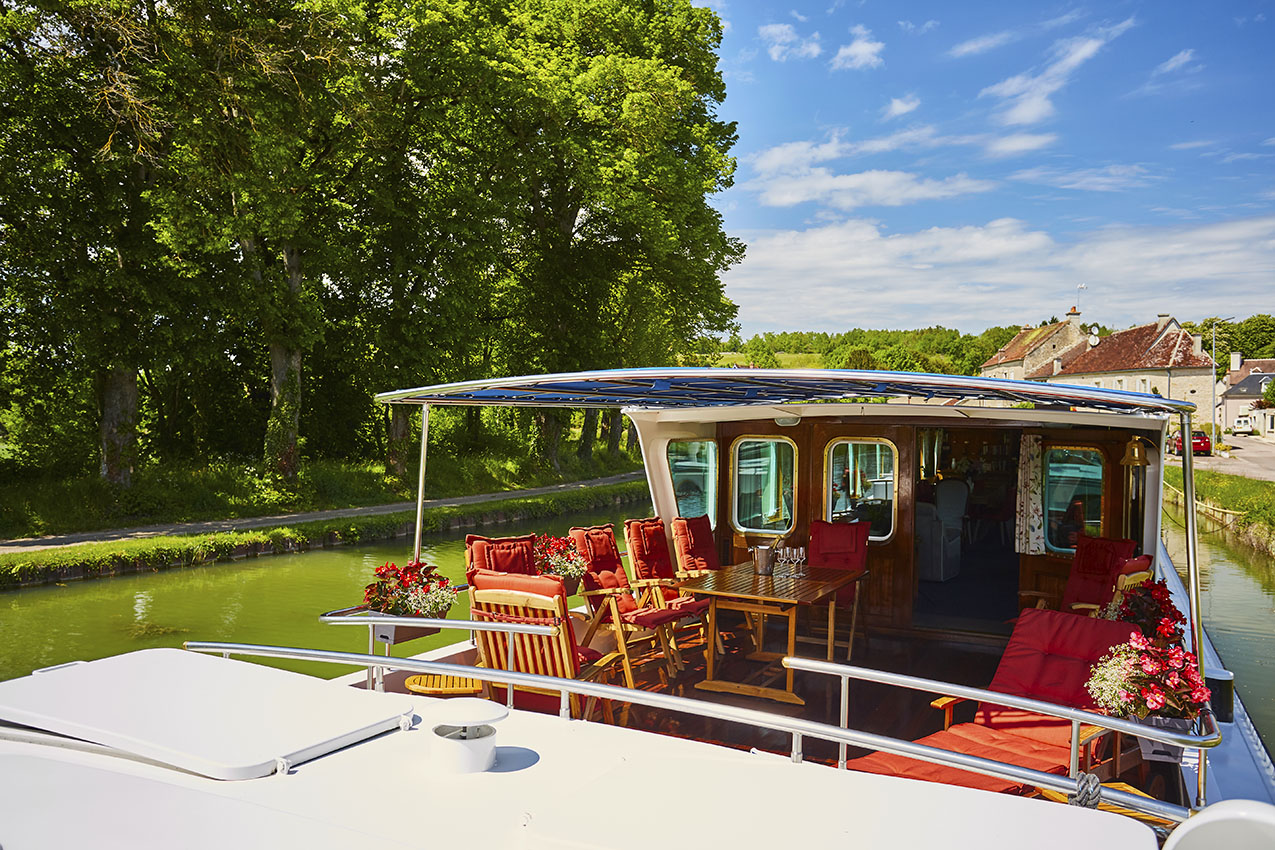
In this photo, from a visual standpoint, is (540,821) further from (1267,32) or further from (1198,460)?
(1267,32)

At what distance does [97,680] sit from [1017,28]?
95.2 metres

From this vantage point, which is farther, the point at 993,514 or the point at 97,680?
the point at 993,514

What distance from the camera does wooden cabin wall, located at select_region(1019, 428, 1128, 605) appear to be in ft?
29.3

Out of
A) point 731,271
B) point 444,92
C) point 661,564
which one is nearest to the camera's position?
point 661,564

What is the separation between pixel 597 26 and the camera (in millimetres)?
23172

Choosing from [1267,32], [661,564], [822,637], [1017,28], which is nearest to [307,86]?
[661,564]

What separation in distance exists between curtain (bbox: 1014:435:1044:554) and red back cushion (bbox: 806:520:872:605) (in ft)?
5.86

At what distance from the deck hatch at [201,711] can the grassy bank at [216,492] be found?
13.8 metres

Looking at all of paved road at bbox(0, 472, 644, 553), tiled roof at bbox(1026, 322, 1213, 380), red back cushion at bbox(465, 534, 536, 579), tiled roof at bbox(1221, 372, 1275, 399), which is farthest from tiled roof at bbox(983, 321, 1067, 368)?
Answer: red back cushion at bbox(465, 534, 536, 579)

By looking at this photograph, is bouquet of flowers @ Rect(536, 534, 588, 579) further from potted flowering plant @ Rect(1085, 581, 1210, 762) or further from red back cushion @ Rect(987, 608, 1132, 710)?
potted flowering plant @ Rect(1085, 581, 1210, 762)

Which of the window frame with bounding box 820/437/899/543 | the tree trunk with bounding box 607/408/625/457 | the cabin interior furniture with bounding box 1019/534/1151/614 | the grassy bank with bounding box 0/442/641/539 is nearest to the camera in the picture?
the cabin interior furniture with bounding box 1019/534/1151/614

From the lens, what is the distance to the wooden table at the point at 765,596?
6.85 m

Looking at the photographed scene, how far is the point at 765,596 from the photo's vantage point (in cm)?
691

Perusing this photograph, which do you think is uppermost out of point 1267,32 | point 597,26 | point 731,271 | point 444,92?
point 1267,32
